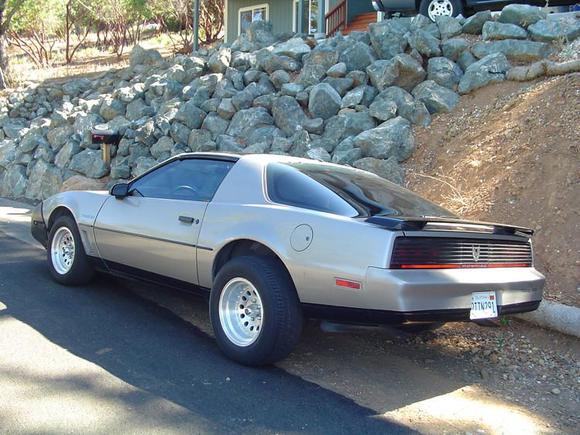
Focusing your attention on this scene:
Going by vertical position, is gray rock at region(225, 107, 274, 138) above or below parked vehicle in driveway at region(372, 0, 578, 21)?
below

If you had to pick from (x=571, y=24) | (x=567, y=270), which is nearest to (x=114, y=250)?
(x=567, y=270)

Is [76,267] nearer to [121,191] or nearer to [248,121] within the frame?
[121,191]

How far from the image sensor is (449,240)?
435 cm

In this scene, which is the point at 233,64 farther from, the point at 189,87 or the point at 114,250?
the point at 114,250

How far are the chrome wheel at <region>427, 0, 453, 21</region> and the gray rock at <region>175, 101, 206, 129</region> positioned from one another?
5007 millimetres

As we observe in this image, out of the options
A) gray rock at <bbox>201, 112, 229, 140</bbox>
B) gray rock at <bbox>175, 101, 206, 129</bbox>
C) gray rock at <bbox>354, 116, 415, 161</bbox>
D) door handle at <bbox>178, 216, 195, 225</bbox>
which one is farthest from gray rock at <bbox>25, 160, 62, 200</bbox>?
door handle at <bbox>178, 216, 195, 225</bbox>

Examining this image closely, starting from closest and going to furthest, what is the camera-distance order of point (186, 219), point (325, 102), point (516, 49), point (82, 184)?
point (186, 219) < point (516, 49) < point (325, 102) < point (82, 184)

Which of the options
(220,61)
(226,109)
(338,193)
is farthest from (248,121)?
(338,193)

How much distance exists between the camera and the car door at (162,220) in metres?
5.31

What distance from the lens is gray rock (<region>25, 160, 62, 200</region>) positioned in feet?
44.7

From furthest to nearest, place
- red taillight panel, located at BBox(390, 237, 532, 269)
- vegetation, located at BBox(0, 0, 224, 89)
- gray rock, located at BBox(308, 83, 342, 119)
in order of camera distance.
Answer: vegetation, located at BBox(0, 0, 224, 89) < gray rock, located at BBox(308, 83, 342, 119) < red taillight panel, located at BBox(390, 237, 532, 269)

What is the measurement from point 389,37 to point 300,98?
2059mm

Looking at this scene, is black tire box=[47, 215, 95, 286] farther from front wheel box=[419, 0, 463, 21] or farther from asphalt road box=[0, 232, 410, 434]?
front wheel box=[419, 0, 463, 21]

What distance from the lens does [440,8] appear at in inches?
513
